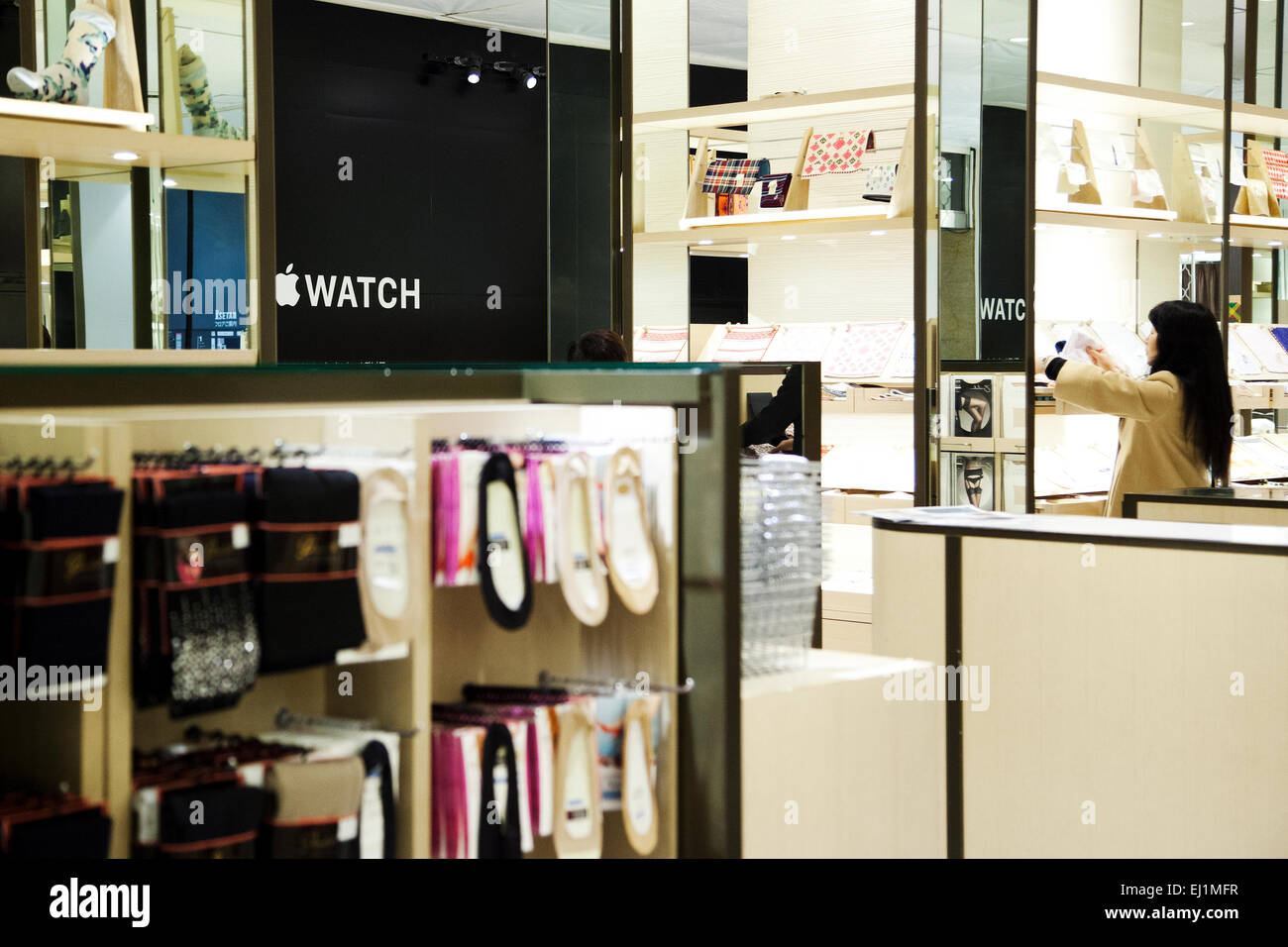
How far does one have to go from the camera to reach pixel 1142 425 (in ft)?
15.2

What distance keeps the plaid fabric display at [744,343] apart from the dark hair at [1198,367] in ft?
6.05

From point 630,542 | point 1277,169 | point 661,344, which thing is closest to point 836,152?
point 661,344

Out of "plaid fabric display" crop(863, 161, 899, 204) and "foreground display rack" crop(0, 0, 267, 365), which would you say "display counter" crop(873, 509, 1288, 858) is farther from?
"plaid fabric display" crop(863, 161, 899, 204)

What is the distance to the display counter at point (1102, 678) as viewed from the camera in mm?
2924

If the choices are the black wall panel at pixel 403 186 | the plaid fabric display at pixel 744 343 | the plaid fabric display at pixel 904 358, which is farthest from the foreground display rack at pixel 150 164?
the black wall panel at pixel 403 186

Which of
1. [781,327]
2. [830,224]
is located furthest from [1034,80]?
[781,327]

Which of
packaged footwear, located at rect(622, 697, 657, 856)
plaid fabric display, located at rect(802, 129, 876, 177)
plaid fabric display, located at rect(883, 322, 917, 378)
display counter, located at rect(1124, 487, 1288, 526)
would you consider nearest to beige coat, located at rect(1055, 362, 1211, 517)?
display counter, located at rect(1124, 487, 1288, 526)

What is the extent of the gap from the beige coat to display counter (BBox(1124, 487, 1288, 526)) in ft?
0.63

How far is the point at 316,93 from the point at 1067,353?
7.00 m

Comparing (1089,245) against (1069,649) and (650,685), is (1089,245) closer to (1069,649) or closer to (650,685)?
(1069,649)

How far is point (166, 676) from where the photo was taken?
5.92ft

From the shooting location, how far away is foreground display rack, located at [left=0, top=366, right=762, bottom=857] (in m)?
1.81

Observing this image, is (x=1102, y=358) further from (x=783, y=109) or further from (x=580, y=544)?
(x=580, y=544)

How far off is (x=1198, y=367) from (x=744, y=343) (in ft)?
6.81
